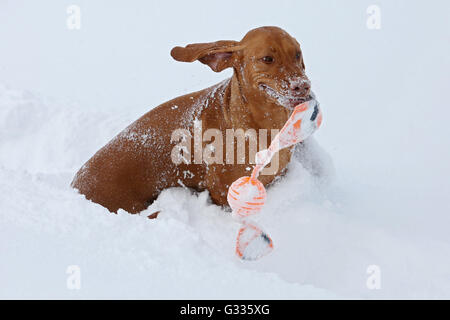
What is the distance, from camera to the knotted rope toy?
2053 millimetres

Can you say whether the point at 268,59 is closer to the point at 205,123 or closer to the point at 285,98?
the point at 285,98

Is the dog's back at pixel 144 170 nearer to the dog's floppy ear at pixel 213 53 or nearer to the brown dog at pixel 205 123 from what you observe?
the brown dog at pixel 205 123

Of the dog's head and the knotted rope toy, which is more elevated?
the dog's head

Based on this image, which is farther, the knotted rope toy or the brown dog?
the brown dog

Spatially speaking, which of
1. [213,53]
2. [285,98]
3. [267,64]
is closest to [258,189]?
[285,98]

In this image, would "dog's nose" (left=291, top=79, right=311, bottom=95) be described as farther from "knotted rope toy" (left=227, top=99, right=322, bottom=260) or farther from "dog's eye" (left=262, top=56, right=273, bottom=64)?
"dog's eye" (left=262, top=56, right=273, bottom=64)

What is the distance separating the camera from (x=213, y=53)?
2.48 m

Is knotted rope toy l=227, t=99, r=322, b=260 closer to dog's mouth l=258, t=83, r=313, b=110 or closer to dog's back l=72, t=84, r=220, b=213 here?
dog's mouth l=258, t=83, r=313, b=110

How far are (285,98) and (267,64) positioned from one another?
17 cm

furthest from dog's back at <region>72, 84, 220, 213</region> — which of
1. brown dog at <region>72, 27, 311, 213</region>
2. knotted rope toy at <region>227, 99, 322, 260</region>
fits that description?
knotted rope toy at <region>227, 99, 322, 260</region>

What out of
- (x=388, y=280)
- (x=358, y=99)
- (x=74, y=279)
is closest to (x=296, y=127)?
(x=388, y=280)

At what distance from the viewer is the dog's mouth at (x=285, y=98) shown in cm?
221

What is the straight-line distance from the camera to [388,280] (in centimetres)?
219

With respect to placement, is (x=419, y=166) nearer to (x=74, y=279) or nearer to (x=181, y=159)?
(x=181, y=159)
